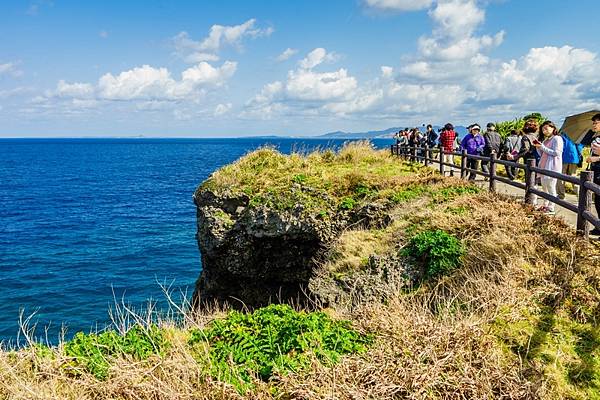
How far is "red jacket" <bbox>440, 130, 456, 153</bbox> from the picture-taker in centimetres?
2169

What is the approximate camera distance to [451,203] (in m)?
13.1

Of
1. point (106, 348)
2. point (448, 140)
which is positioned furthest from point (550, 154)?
point (106, 348)

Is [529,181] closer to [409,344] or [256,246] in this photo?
[409,344]

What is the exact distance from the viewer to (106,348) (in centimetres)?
679

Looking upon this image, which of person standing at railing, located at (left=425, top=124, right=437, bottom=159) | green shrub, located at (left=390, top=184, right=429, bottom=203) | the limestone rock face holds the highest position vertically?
person standing at railing, located at (left=425, top=124, right=437, bottom=159)

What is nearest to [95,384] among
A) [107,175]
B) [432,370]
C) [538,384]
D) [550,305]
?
[432,370]

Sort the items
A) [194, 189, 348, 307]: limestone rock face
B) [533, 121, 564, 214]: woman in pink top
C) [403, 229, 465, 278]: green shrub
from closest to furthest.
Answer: [403, 229, 465, 278]: green shrub < [533, 121, 564, 214]: woman in pink top < [194, 189, 348, 307]: limestone rock face

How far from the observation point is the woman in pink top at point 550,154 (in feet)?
38.1

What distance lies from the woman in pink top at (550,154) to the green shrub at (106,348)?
9.64 metres

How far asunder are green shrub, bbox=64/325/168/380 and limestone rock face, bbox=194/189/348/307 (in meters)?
9.05

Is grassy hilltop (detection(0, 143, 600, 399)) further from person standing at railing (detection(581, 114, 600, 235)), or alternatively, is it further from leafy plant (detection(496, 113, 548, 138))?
leafy plant (detection(496, 113, 548, 138))

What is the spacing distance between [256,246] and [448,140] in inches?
421

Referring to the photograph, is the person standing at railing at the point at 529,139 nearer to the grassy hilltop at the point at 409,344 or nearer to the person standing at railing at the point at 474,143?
the person standing at railing at the point at 474,143

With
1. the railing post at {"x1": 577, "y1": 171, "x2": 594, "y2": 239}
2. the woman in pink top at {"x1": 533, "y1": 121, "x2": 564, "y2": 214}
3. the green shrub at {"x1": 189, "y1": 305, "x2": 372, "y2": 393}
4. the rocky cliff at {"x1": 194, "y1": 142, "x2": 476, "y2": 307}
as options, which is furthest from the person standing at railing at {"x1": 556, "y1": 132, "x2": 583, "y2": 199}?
the green shrub at {"x1": 189, "y1": 305, "x2": 372, "y2": 393}
